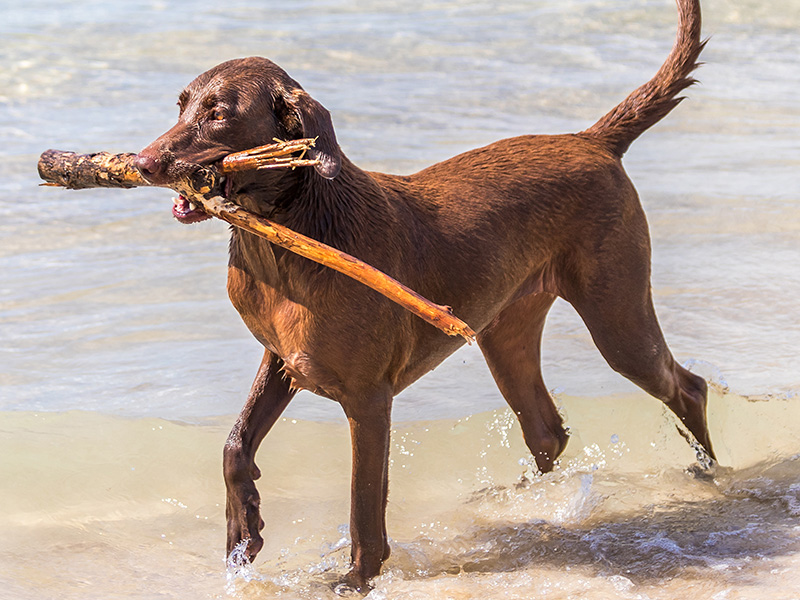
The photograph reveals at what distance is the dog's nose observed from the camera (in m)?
3.32

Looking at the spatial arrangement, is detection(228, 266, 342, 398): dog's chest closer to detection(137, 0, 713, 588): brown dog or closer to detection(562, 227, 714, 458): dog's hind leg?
detection(137, 0, 713, 588): brown dog

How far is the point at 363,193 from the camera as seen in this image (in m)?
3.88

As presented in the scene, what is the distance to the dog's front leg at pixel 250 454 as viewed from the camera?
4.10m

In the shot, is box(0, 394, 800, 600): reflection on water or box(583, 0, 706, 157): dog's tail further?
box(583, 0, 706, 157): dog's tail

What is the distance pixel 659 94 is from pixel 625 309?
0.96 m

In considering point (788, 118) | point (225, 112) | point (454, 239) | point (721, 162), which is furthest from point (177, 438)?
point (788, 118)

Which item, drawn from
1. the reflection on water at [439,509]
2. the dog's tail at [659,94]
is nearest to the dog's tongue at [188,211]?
the reflection on water at [439,509]

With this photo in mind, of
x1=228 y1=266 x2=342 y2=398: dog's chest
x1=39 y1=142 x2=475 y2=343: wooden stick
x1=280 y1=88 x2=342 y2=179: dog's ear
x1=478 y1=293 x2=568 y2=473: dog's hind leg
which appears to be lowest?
x1=478 y1=293 x2=568 y2=473: dog's hind leg

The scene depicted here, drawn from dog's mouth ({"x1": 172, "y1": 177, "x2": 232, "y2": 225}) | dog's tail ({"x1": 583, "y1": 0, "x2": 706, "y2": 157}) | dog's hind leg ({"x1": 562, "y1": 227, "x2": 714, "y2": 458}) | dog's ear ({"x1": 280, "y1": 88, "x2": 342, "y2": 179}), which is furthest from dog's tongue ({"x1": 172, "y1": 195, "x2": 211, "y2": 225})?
dog's tail ({"x1": 583, "y1": 0, "x2": 706, "y2": 157})

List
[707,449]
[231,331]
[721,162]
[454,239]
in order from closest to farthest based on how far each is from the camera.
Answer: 1. [454,239]
2. [707,449]
3. [231,331]
4. [721,162]

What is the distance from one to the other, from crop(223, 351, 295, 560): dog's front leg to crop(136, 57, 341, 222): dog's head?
0.91m

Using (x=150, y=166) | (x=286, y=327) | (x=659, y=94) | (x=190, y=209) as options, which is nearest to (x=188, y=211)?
(x=190, y=209)

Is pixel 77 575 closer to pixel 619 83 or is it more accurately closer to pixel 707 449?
pixel 707 449

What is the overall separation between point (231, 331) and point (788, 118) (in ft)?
23.8
